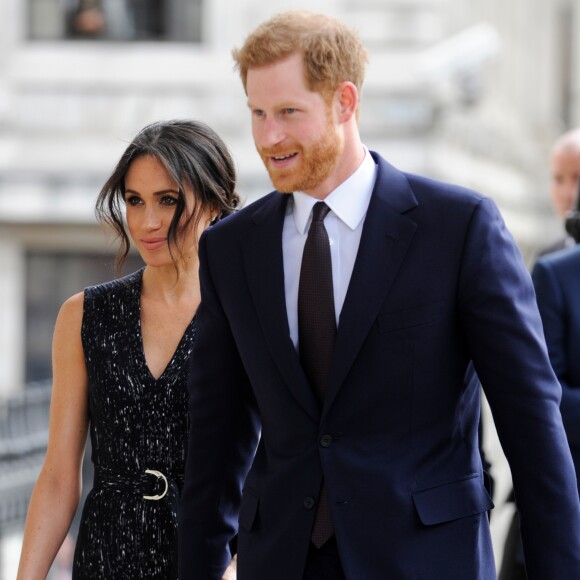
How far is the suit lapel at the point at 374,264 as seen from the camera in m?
3.36

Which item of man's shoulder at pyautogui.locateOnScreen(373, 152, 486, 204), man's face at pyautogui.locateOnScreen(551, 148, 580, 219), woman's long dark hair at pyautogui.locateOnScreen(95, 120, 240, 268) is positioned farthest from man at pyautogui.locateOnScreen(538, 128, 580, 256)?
man's shoulder at pyautogui.locateOnScreen(373, 152, 486, 204)

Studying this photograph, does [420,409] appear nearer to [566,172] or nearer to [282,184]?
[282,184]

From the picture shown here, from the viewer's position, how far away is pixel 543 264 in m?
4.75

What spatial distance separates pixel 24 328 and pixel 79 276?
80 centimetres

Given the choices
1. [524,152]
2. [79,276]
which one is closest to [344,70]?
[79,276]

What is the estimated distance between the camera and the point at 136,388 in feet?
13.6

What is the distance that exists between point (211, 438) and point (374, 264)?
0.61 metres

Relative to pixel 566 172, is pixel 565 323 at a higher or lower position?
lower

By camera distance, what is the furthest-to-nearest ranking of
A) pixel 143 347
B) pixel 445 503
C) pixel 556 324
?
pixel 556 324 < pixel 143 347 < pixel 445 503

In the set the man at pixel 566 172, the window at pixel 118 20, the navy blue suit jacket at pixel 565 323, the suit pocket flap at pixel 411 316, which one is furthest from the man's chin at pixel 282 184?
the window at pixel 118 20

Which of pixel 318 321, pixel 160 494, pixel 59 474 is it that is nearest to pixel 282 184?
pixel 318 321

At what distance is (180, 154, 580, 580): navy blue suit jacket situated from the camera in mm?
3359

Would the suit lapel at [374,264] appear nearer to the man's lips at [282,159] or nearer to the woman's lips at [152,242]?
the man's lips at [282,159]

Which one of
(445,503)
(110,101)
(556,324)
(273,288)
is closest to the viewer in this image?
(445,503)
